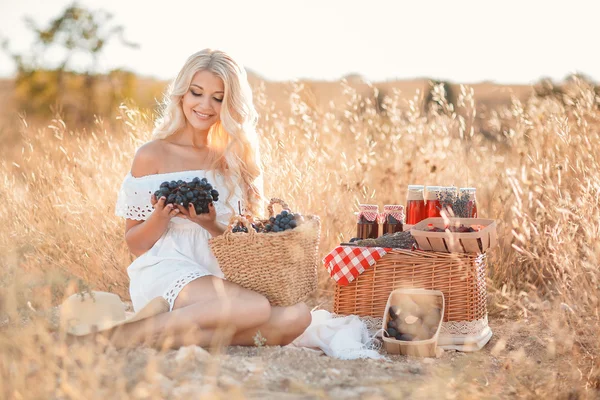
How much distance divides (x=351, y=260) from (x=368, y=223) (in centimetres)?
33

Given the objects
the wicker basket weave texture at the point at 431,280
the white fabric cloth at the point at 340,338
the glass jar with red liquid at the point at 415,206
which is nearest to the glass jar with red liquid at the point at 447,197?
the glass jar with red liquid at the point at 415,206

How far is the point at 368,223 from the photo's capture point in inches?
172

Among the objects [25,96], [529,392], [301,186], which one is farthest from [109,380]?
[25,96]

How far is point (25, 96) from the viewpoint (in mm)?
15438

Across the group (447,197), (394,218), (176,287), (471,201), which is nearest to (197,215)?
(176,287)

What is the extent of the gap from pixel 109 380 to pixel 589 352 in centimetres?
227

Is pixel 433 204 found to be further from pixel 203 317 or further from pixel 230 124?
pixel 203 317

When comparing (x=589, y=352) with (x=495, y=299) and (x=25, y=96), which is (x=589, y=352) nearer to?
(x=495, y=299)

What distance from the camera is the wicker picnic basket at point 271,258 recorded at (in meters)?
3.59

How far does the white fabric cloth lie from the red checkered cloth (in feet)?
0.84

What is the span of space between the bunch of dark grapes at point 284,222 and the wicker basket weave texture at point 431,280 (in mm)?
693

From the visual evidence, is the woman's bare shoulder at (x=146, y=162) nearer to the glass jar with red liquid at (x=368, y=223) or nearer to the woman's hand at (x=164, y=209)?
the woman's hand at (x=164, y=209)

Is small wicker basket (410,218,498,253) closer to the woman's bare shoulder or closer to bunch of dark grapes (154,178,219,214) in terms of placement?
bunch of dark grapes (154,178,219,214)

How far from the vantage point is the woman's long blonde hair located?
13.8ft
